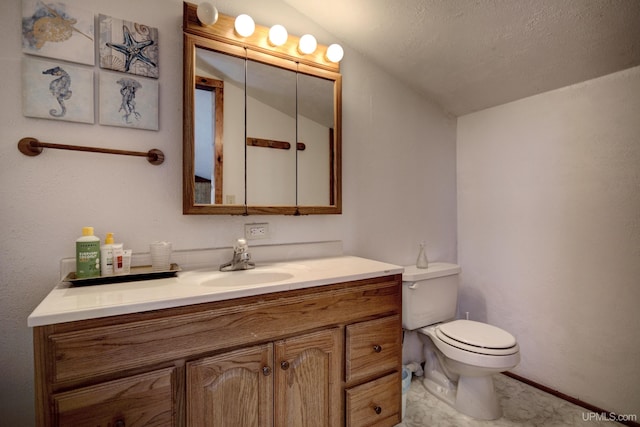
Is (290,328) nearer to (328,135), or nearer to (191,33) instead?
(328,135)

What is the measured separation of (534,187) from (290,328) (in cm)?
173

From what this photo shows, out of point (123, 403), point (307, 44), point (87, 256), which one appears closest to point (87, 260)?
point (87, 256)

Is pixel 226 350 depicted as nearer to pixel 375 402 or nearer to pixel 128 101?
pixel 375 402

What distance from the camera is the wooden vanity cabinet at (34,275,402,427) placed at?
791 millimetres

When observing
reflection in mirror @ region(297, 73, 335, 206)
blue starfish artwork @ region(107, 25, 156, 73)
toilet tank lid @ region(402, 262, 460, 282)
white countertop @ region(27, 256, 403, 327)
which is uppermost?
blue starfish artwork @ region(107, 25, 156, 73)

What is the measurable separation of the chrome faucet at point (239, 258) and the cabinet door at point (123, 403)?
1.69 feet

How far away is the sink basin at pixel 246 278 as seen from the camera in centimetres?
127

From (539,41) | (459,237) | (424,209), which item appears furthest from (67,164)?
(459,237)

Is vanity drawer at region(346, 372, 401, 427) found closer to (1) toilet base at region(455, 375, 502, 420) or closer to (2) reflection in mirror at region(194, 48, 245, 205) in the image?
(1) toilet base at region(455, 375, 502, 420)

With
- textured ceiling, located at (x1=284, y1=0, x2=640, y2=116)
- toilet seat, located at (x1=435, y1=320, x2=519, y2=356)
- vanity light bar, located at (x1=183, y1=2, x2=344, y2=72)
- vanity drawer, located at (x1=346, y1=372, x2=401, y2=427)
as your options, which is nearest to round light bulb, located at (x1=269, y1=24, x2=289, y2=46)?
vanity light bar, located at (x1=183, y1=2, x2=344, y2=72)

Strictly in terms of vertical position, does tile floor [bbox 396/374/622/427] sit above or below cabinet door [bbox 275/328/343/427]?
below

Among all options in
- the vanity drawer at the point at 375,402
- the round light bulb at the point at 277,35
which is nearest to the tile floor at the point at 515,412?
the vanity drawer at the point at 375,402

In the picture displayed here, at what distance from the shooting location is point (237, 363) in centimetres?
99

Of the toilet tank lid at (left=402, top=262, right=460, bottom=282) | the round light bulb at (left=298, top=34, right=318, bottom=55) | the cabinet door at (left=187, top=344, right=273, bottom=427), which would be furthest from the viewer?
the toilet tank lid at (left=402, top=262, right=460, bottom=282)
